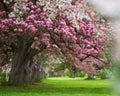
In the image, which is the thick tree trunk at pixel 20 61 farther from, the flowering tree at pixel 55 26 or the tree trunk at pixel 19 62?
the flowering tree at pixel 55 26

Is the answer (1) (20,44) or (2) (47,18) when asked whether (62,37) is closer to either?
(2) (47,18)

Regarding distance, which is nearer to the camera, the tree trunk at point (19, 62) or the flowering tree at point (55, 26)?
the flowering tree at point (55, 26)

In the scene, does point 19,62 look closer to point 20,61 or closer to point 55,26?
point 20,61

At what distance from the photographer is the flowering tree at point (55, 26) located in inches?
746

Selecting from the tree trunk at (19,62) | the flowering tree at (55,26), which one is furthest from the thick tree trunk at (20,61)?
the flowering tree at (55,26)

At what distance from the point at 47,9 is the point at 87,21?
4.02 metres

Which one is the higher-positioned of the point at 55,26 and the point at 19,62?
the point at 55,26

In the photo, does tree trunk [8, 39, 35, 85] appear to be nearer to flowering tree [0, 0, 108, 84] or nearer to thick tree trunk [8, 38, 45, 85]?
thick tree trunk [8, 38, 45, 85]

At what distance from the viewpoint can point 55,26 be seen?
66.6 feet

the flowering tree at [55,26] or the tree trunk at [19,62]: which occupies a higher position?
the flowering tree at [55,26]

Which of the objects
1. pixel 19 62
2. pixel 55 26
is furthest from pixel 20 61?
pixel 55 26

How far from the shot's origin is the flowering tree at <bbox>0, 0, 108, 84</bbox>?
62.2 feet

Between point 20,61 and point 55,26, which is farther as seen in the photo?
point 20,61

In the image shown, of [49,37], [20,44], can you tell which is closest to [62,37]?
[49,37]
